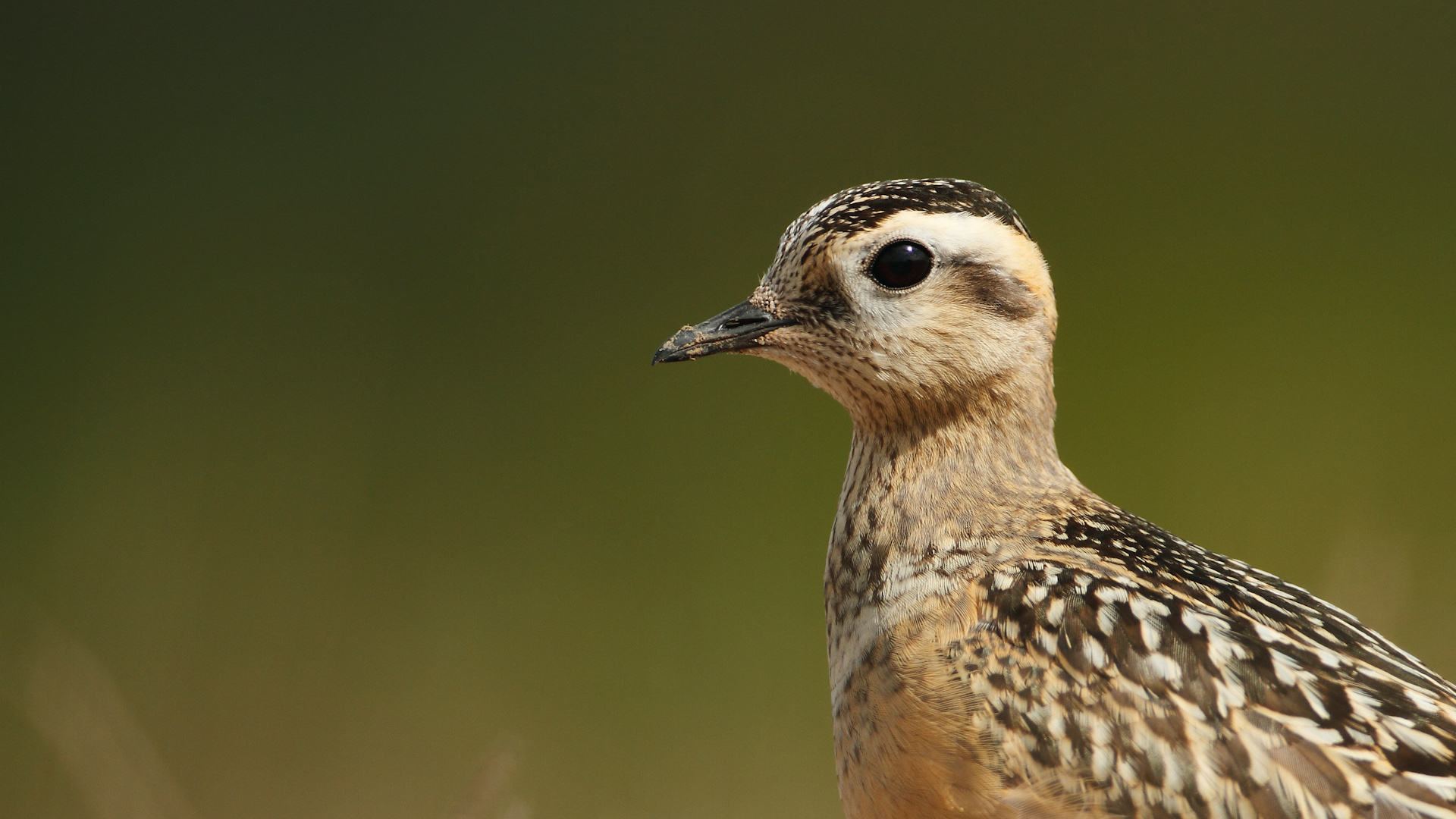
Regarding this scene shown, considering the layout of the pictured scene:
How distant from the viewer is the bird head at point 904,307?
272 centimetres

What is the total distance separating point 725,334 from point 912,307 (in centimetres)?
41

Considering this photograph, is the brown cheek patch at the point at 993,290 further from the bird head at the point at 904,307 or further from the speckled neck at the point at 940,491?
the speckled neck at the point at 940,491

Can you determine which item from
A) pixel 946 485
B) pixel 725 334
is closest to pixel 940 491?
pixel 946 485

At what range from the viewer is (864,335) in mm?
2738

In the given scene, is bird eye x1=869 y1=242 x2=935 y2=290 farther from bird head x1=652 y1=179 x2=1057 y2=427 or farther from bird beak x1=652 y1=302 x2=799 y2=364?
bird beak x1=652 y1=302 x2=799 y2=364

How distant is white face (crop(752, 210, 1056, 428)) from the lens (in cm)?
272

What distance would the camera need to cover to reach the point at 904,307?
2.73m

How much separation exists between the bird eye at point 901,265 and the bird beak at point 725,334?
0.22 m

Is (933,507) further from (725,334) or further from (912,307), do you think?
(725,334)

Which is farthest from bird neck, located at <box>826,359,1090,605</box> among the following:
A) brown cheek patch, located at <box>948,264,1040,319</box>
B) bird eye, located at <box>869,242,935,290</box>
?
bird eye, located at <box>869,242,935,290</box>

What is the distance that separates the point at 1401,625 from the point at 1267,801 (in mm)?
2687

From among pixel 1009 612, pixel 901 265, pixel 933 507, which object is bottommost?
pixel 1009 612

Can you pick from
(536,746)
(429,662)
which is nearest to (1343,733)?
(536,746)

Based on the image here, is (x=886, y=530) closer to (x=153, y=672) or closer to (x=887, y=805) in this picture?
(x=887, y=805)
